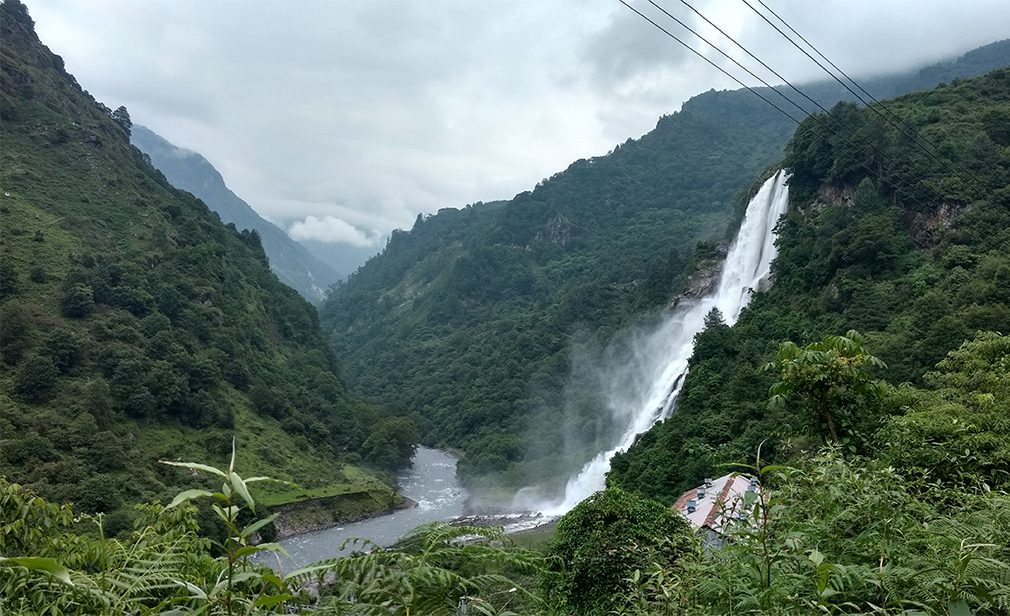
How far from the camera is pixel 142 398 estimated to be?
123 feet

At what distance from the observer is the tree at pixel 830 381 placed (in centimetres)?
695

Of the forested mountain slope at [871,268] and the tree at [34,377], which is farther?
the tree at [34,377]

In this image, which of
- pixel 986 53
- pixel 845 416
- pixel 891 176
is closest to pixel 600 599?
pixel 845 416

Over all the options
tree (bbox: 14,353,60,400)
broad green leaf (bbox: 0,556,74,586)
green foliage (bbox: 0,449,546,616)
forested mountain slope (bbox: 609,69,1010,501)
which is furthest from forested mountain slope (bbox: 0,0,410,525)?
broad green leaf (bbox: 0,556,74,586)

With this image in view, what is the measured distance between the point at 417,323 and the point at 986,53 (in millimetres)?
107106

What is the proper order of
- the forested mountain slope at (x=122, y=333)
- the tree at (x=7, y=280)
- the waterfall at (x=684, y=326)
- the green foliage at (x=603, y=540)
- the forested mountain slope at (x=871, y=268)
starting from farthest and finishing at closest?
the waterfall at (x=684, y=326) → the tree at (x=7, y=280) → the forested mountain slope at (x=122, y=333) → the forested mountain slope at (x=871, y=268) → the green foliage at (x=603, y=540)

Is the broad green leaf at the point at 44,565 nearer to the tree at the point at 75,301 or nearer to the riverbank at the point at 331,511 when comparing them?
the riverbank at the point at 331,511

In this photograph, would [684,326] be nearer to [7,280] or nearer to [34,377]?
[34,377]

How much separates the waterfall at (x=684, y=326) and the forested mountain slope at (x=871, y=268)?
264 cm

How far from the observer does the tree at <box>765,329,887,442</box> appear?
22.8ft

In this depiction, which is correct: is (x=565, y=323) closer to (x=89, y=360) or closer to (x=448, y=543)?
(x=89, y=360)

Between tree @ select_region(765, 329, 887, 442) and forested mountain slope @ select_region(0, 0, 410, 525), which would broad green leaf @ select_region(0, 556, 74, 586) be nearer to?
tree @ select_region(765, 329, 887, 442)

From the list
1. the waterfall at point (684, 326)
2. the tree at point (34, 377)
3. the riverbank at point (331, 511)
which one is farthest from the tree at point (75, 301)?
the waterfall at point (684, 326)

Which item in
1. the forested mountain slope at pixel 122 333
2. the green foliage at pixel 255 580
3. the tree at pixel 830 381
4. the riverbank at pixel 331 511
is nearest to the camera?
the green foliage at pixel 255 580
